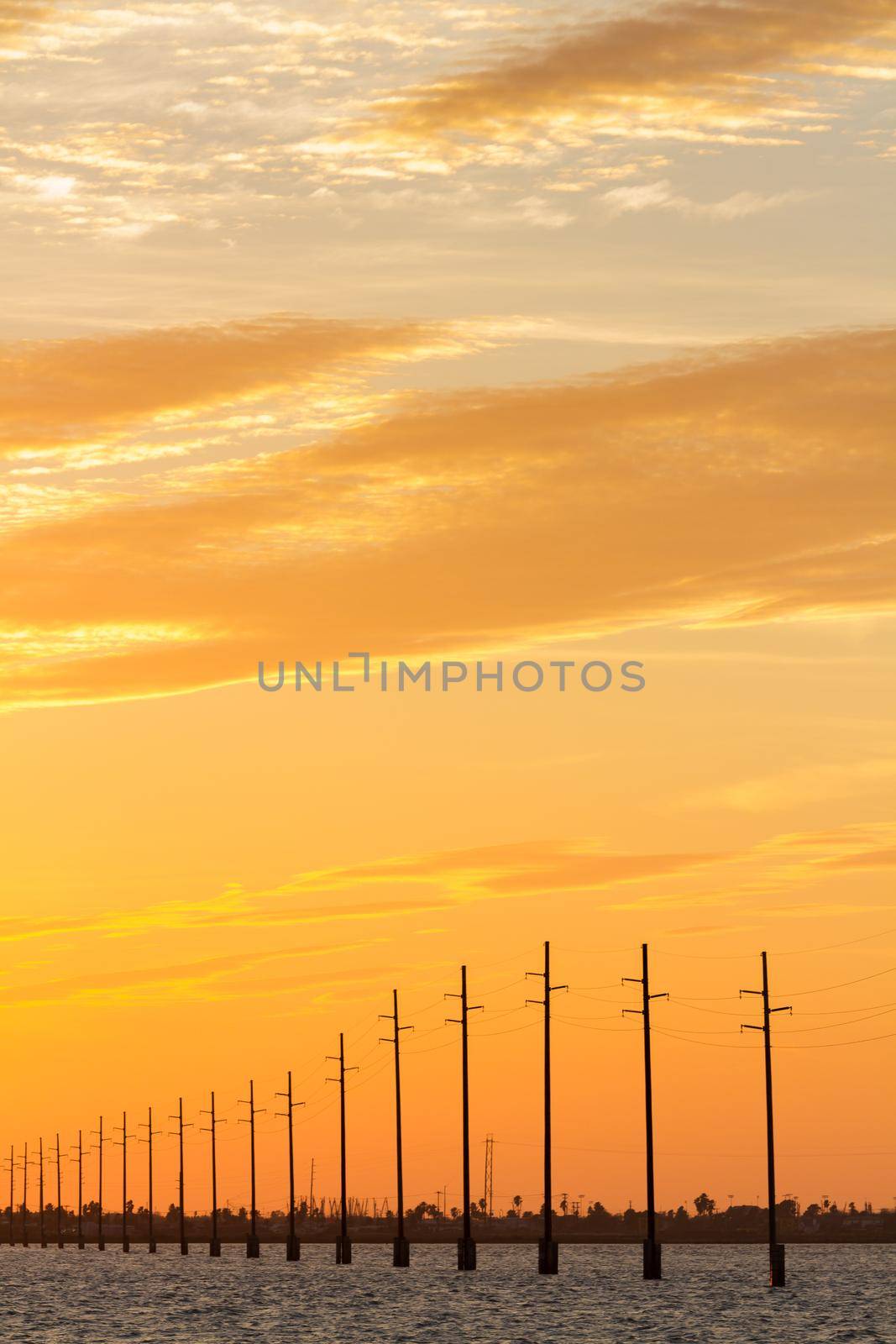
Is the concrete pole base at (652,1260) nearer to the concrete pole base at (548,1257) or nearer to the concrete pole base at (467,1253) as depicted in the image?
the concrete pole base at (548,1257)

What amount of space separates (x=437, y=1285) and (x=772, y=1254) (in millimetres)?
51729

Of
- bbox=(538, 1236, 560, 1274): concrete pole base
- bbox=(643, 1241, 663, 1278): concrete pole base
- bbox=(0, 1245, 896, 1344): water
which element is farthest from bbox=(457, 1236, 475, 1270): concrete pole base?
bbox=(643, 1241, 663, 1278): concrete pole base

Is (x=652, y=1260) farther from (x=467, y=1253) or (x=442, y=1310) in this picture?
(x=467, y=1253)

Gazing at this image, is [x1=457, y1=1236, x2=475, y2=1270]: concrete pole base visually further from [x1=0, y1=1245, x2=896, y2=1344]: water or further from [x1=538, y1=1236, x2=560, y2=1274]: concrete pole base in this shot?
[x1=538, y1=1236, x2=560, y2=1274]: concrete pole base

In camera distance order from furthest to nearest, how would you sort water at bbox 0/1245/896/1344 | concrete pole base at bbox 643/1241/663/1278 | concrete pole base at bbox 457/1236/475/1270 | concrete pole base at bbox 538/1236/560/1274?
concrete pole base at bbox 457/1236/475/1270
concrete pole base at bbox 538/1236/560/1274
concrete pole base at bbox 643/1241/663/1278
water at bbox 0/1245/896/1344

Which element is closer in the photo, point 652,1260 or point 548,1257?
point 652,1260

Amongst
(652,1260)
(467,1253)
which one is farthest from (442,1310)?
(467,1253)

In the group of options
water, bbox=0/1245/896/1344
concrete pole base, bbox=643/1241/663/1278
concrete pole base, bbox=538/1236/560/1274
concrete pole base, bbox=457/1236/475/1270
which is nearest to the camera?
water, bbox=0/1245/896/1344

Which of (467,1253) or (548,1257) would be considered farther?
(467,1253)

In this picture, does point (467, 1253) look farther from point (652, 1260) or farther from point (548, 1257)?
point (652, 1260)

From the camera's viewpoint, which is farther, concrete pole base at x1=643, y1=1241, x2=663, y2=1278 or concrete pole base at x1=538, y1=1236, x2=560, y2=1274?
concrete pole base at x1=538, y1=1236, x2=560, y2=1274

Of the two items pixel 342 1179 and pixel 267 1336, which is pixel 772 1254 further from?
pixel 342 1179

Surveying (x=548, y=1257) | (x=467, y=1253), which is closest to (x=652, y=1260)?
(x=548, y=1257)

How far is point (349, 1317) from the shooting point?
4131 inches
